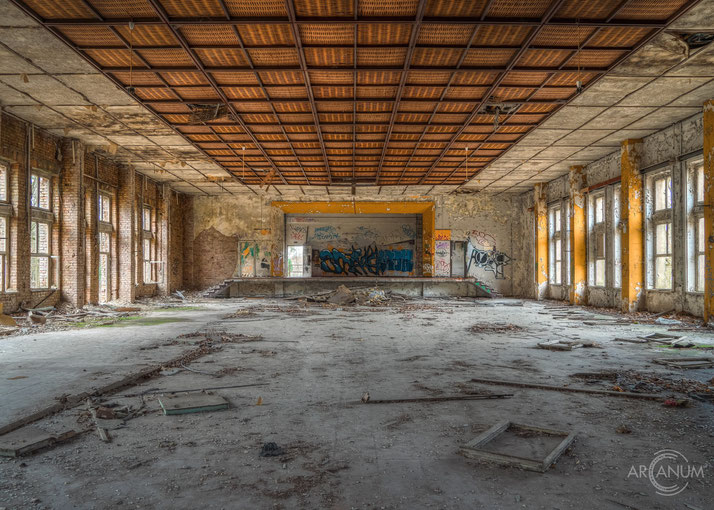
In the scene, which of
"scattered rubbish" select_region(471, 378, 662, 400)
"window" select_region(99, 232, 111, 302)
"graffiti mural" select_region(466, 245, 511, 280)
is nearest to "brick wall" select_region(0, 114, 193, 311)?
"window" select_region(99, 232, 111, 302)

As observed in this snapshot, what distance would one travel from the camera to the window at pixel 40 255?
1315 cm

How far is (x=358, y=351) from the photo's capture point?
7406 mm

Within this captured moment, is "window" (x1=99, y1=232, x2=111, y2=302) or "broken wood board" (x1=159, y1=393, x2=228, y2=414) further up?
"window" (x1=99, y1=232, x2=111, y2=302)

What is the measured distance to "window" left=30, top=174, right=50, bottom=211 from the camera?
12898 mm

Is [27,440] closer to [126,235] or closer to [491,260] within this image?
[126,235]

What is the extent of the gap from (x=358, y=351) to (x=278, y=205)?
17.9 m

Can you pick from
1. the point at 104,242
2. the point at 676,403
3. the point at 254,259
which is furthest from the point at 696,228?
the point at 254,259

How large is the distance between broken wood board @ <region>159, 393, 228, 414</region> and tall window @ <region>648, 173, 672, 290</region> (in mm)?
12792

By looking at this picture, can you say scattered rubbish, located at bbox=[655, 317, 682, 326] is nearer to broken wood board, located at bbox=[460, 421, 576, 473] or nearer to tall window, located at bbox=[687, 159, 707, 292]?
tall window, located at bbox=[687, 159, 707, 292]

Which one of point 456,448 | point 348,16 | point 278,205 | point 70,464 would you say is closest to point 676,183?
point 348,16

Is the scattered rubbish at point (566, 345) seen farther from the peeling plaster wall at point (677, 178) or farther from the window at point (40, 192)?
the window at point (40, 192)

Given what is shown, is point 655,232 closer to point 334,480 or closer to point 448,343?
point 448,343

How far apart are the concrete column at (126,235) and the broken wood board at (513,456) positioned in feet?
54.7

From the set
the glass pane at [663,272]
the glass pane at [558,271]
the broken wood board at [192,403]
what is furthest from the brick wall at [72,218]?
the glass pane at [558,271]
